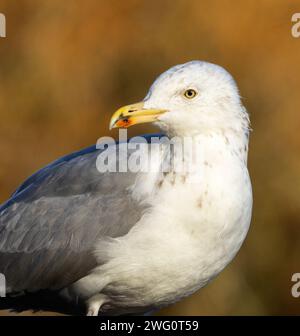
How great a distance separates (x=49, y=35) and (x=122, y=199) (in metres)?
6.10

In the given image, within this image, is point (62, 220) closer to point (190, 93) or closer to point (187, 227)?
point (187, 227)

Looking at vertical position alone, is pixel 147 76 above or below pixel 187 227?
above

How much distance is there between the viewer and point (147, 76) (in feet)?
35.5

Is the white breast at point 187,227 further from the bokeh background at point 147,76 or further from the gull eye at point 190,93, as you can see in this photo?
the bokeh background at point 147,76

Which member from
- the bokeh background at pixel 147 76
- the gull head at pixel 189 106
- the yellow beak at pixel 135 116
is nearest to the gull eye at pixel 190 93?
the gull head at pixel 189 106

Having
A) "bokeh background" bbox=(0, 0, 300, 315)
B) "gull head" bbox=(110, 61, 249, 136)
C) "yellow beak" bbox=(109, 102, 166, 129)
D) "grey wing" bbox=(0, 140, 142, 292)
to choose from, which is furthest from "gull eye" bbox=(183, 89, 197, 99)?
"bokeh background" bbox=(0, 0, 300, 315)

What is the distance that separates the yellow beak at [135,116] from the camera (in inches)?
225

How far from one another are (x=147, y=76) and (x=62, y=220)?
5.08 metres

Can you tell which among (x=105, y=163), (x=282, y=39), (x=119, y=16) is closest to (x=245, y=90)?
(x=282, y=39)

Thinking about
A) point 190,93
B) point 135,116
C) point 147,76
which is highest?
point 147,76

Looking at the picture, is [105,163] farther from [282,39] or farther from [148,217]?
[282,39]

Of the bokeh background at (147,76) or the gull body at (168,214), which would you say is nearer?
the gull body at (168,214)

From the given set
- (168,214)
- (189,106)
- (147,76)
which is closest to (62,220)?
(168,214)

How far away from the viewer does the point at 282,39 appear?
11.0 metres
